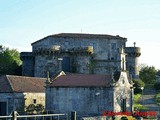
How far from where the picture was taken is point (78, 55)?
75.6 meters

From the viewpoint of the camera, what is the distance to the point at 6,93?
2014 inches

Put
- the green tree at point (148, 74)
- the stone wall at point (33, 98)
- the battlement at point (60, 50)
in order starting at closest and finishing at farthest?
the stone wall at point (33, 98) → the battlement at point (60, 50) → the green tree at point (148, 74)

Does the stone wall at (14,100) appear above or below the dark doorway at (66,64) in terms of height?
below

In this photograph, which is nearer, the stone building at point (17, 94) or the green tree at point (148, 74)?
the stone building at point (17, 94)

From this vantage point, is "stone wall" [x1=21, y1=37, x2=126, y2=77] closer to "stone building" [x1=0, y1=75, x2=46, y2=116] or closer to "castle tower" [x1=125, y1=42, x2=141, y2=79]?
"castle tower" [x1=125, y1=42, x2=141, y2=79]

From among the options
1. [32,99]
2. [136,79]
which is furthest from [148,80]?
[32,99]

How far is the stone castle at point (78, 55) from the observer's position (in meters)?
73.2

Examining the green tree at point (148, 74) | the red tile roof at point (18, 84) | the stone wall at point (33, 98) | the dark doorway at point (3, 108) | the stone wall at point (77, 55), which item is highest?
the stone wall at point (77, 55)

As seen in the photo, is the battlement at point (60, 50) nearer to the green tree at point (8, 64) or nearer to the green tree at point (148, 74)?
the green tree at point (8, 64)

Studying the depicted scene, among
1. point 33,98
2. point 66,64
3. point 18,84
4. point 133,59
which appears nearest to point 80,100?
point 33,98

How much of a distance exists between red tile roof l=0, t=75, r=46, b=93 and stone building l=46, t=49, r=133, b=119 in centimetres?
613

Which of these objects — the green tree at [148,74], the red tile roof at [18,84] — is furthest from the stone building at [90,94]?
the green tree at [148,74]

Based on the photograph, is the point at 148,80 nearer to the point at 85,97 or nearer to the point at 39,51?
the point at 39,51

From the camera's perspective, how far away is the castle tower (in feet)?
281
